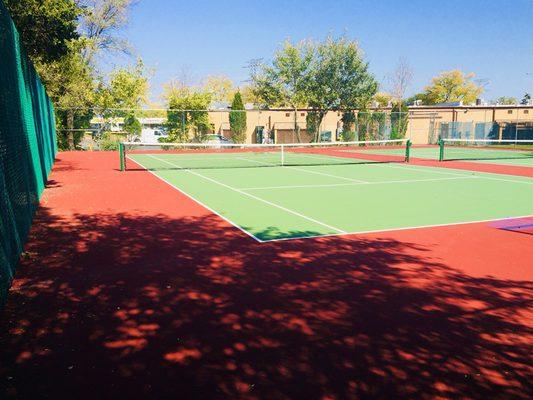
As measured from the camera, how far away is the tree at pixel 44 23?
15328 mm

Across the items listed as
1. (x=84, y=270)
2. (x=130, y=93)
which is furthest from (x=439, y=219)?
(x=130, y=93)

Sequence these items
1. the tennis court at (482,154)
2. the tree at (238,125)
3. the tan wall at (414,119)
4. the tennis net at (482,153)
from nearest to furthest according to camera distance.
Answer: the tennis net at (482,153) → the tennis court at (482,154) → the tree at (238,125) → the tan wall at (414,119)

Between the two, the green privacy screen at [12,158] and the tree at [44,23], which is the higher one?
the tree at [44,23]

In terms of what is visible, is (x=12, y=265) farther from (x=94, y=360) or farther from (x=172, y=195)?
(x=172, y=195)

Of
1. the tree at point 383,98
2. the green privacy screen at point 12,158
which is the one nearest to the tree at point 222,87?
the tree at point 383,98

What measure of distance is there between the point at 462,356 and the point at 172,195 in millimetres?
9944

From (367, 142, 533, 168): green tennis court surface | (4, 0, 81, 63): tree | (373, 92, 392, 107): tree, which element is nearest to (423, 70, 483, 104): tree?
(373, 92, 392, 107): tree

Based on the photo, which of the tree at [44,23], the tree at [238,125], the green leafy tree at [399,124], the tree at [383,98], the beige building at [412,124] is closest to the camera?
the tree at [44,23]

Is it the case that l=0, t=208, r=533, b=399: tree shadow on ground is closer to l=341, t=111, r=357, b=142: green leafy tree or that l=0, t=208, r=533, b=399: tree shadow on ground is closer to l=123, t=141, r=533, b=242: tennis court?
l=123, t=141, r=533, b=242: tennis court

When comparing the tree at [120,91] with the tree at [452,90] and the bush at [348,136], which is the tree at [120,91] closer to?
the bush at [348,136]

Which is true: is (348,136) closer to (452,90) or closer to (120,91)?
(120,91)

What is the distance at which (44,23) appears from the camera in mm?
16125

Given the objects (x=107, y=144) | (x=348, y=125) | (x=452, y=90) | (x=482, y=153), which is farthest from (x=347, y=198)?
(x=452, y=90)

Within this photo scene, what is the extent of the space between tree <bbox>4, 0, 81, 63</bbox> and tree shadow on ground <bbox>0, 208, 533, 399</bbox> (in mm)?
11826
